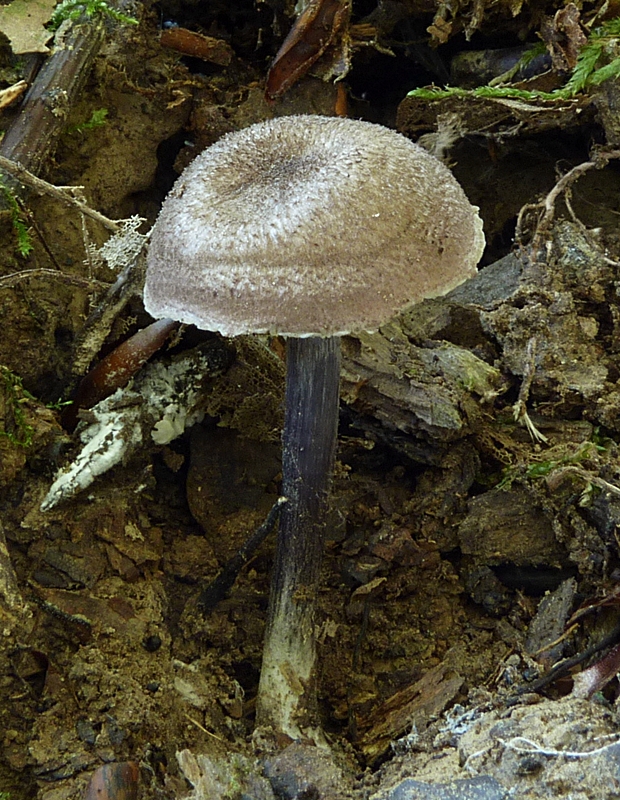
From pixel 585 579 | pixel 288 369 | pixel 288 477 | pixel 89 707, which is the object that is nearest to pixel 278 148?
pixel 288 369

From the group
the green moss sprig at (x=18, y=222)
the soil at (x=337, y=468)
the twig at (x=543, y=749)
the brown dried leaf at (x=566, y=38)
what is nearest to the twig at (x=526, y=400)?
the soil at (x=337, y=468)

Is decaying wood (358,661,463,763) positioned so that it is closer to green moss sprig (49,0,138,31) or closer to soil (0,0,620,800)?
soil (0,0,620,800)

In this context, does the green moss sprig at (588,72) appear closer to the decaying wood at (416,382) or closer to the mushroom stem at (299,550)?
the decaying wood at (416,382)

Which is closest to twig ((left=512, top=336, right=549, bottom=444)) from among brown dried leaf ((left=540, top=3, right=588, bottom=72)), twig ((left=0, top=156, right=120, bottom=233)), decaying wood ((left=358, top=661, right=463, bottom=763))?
decaying wood ((left=358, top=661, right=463, bottom=763))

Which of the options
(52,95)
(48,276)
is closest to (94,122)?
(52,95)

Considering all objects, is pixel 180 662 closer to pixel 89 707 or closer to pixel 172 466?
pixel 89 707

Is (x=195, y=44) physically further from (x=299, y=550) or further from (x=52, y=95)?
(x=299, y=550)

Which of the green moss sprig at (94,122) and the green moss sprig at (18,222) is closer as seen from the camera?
the green moss sprig at (18,222)
